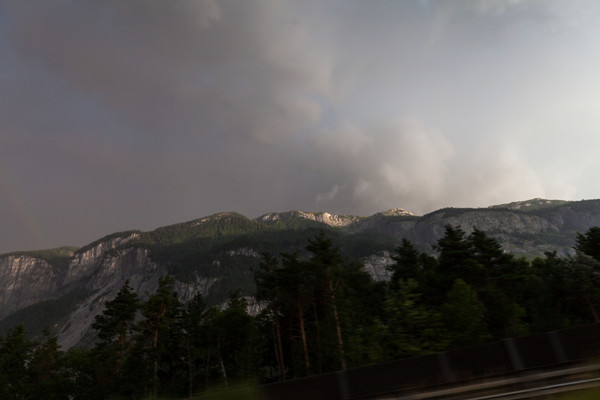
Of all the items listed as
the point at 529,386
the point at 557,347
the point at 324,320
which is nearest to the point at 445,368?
the point at 529,386

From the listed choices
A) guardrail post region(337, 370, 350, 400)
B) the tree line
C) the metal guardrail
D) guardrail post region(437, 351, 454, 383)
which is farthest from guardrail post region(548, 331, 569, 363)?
the tree line

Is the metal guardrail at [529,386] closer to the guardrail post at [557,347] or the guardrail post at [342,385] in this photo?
the guardrail post at [557,347]

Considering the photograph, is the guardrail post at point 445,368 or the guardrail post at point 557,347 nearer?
the guardrail post at point 557,347

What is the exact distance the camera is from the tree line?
36844 mm

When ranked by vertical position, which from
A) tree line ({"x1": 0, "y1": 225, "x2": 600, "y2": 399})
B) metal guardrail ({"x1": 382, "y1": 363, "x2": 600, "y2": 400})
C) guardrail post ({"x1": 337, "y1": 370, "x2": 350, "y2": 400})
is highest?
tree line ({"x1": 0, "y1": 225, "x2": 600, "y2": 399})

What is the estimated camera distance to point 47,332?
72.0 m

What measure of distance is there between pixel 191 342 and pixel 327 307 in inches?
996

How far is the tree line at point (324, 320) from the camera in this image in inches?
1451

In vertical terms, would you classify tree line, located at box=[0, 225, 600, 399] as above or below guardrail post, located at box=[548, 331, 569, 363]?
above

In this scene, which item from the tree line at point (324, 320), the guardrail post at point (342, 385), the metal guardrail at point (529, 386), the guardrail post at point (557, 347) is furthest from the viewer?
the tree line at point (324, 320)

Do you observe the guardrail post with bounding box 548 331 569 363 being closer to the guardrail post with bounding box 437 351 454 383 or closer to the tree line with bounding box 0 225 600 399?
the guardrail post with bounding box 437 351 454 383

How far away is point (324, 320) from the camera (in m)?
46.4

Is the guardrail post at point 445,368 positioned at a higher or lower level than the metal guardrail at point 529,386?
higher

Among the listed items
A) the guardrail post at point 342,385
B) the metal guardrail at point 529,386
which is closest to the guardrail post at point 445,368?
the metal guardrail at point 529,386
